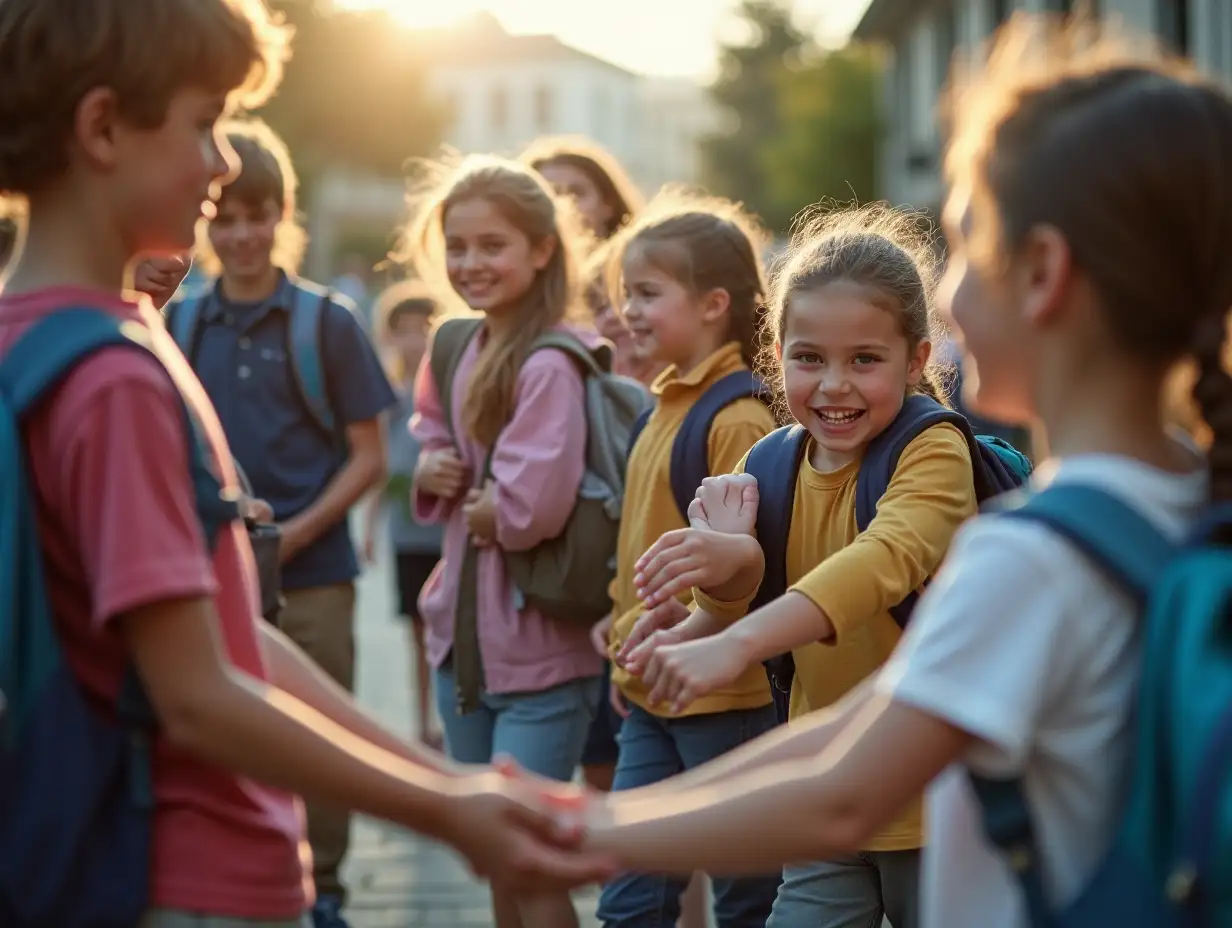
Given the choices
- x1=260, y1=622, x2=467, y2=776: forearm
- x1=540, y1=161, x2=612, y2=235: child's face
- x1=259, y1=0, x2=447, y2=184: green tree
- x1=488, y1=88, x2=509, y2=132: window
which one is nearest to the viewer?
x1=260, y1=622, x2=467, y2=776: forearm

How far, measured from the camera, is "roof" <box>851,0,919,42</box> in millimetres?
36969

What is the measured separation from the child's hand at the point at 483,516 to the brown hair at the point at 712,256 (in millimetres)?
715

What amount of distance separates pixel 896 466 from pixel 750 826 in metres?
1.41

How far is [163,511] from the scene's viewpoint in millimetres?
2031

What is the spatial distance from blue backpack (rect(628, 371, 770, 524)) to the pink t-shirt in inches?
80.4

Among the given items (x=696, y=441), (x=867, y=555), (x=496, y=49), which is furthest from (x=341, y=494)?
(x=496, y=49)

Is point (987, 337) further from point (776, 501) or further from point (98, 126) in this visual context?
point (776, 501)

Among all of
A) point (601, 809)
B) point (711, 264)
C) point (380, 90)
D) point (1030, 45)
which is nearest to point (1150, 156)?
point (1030, 45)

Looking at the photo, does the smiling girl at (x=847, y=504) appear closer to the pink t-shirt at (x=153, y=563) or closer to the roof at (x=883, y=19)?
the pink t-shirt at (x=153, y=563)

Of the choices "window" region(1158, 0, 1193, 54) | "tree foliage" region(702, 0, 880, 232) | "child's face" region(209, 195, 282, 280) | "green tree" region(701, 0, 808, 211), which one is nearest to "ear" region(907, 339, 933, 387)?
"child's face" region(209, 195, 282, 280)

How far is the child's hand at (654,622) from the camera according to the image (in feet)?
11.2

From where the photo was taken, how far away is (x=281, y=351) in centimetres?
558

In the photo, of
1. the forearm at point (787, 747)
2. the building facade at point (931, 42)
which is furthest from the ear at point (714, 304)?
the building facade at point (931, 42)

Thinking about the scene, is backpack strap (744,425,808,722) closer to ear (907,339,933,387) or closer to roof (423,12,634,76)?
ear (907,339,933,387)
